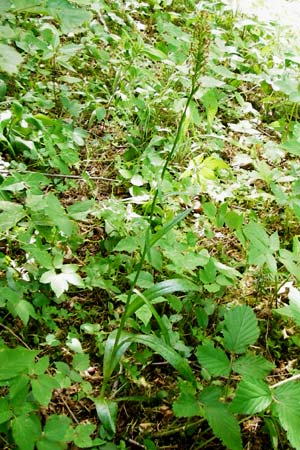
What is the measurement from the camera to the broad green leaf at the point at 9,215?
167cm

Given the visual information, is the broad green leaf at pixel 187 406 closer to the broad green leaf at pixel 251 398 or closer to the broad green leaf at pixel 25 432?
the broad green leaf at pixel 251 398

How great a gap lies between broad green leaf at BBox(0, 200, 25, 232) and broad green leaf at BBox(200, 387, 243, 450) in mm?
851

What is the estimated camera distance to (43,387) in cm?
132

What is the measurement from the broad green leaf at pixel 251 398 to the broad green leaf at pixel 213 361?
0.12 meters

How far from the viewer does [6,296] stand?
1.56 meters

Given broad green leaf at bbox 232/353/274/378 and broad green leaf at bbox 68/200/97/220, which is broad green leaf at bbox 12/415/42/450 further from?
broad green leaf at bbox 68/200/97/220

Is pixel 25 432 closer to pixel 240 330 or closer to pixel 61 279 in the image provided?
pixel 61 279

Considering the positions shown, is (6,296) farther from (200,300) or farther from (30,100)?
(30,100)

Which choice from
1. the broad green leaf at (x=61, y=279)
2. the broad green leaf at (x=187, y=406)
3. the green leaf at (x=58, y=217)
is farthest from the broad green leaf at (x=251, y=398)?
the green leaf at (x=58, y=217)

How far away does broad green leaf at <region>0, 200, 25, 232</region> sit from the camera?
1665 mm

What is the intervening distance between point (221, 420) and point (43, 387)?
497mm

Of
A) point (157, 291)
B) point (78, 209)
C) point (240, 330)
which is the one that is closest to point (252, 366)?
point (240, 330)

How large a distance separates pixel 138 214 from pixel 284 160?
1.02 m

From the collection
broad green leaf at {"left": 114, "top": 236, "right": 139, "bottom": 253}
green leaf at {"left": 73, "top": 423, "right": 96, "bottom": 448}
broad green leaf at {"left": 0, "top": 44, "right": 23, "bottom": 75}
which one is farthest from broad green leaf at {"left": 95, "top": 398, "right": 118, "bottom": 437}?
broad green leaf at {"left": 0, "top": 44, "right": 23, "bottom": 75}
